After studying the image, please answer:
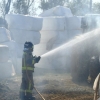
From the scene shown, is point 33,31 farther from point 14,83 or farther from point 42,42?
point 14,83

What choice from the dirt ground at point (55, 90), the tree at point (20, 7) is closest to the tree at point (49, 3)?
the tree at point (20, 7)

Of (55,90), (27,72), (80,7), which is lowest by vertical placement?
(55,90)

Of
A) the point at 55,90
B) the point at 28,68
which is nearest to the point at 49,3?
the point at 55,90

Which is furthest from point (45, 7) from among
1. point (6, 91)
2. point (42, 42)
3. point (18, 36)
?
point (6, 91)

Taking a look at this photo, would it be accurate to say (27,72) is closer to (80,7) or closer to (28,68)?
(28,68)

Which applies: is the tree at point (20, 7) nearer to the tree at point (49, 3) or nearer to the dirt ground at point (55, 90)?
the tree at point (49, 3)

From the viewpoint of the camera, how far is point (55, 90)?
7.95 metres

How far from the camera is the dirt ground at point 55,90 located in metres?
7.20

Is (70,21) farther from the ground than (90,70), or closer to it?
farther from the ground

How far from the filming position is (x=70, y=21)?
14430 mm

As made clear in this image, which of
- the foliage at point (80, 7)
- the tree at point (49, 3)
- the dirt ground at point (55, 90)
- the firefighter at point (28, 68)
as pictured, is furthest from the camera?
the tree at point (49, 3)

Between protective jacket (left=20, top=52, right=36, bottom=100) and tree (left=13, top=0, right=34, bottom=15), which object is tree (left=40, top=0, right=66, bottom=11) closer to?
tree (left=13, top=0, right=34, bottom=15)

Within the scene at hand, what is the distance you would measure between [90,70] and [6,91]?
2.84 metres

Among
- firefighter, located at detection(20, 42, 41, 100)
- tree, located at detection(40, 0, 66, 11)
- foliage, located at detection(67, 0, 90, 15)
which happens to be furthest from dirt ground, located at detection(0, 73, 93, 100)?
tree, located at detection(40, 0, 66, 11)
